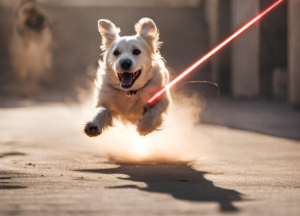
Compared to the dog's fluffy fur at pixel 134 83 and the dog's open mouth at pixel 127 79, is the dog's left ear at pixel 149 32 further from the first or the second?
the dog's open mouth at pixel 127 79

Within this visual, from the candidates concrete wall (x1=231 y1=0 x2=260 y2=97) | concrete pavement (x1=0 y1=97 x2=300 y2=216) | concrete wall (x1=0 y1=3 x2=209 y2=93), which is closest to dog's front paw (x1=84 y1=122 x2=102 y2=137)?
concrete pavement (x1=0 y1=97 x2=300 y2=216)

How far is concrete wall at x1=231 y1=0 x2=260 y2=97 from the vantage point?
15609 millimetres

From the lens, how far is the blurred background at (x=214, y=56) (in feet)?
35.7

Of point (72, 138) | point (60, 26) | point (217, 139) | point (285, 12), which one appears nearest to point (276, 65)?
point (285, 12)

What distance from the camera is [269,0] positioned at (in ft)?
48.5

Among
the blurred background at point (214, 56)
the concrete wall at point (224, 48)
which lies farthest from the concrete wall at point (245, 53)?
the concrete wall at point (224, 48)

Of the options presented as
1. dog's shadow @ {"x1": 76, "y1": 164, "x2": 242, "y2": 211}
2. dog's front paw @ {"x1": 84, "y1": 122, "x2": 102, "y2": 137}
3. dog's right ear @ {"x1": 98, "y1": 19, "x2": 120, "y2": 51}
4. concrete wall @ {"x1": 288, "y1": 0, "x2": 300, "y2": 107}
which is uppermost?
concrete wall @ {"x1": 288, "y1": 0, "x2": 300, "y2": 107}

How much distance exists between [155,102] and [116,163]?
91 centimetres

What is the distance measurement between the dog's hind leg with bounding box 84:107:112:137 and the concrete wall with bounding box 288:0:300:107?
7683mm

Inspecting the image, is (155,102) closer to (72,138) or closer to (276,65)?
(72,138)

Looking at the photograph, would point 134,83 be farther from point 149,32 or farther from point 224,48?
point 224,48

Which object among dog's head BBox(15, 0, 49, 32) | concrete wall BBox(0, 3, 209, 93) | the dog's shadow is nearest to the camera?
the dog's shadow

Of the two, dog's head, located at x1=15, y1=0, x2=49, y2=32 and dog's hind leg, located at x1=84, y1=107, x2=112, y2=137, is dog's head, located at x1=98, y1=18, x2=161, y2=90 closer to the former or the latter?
dog's hind leg, located at x1=84, y1=107, x2=112, y2=137

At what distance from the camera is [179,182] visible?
3215 millimetres
